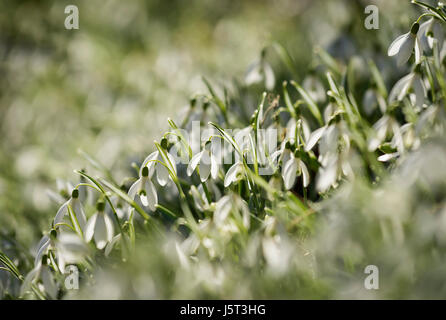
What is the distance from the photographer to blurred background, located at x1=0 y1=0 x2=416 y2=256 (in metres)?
1.32

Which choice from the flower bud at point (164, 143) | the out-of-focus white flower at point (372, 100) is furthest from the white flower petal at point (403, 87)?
the flower bud at point (164, 143)

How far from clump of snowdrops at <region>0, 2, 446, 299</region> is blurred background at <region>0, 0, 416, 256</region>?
31 cm

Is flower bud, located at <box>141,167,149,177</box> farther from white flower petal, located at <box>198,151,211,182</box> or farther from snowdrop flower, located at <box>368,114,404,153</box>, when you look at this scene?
snowdrop flower, located at <box>368,114,404,153</box>

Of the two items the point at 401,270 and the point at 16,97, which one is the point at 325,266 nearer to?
the point at 401,270

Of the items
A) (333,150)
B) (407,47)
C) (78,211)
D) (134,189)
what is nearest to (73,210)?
(78,211)

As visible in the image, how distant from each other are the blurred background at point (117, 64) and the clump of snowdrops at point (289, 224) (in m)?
0.31

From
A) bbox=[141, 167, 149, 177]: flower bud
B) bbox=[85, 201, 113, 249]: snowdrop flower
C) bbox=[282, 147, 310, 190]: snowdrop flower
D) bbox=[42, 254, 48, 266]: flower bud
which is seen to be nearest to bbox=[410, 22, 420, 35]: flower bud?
bbox=[282, 147, 310, 190]: snowdrop flower

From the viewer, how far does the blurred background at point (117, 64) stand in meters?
1.32

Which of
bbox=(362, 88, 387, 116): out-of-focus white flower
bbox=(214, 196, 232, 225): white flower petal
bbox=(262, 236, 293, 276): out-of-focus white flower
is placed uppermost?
bbox=(362, 88, 387, 116): out-of-focus white flower

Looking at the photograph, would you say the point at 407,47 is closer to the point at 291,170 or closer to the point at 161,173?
the point at 291,170

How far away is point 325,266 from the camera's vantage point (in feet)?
2.26

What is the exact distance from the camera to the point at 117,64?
2178mm
